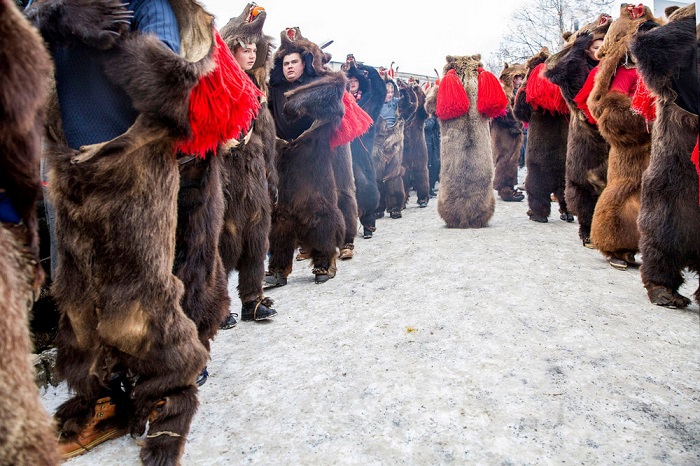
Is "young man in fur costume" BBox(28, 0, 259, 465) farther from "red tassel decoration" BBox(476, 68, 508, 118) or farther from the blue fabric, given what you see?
"red tassel decoration" BBox(476, 68, 508, 118)

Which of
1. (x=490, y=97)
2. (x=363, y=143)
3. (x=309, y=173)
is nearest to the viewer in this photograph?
(x=309, y=173)

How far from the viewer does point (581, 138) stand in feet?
19.4

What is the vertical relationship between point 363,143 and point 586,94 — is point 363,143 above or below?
below

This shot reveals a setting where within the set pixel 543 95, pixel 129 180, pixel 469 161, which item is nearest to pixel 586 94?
pixel 543 95

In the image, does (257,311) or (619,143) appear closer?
(257,311)

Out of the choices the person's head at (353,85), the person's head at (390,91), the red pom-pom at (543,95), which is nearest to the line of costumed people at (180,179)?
the red pom-pom at (543,95)

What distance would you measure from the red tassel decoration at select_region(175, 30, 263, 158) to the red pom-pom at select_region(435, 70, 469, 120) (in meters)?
5.19

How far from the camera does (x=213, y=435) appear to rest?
2596mm

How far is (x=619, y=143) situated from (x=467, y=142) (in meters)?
2.75

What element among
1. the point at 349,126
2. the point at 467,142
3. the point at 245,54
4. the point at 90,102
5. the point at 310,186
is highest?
the point at 245,54

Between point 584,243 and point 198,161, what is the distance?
4.80 m

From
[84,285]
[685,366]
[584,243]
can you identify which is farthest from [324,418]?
[584,243]

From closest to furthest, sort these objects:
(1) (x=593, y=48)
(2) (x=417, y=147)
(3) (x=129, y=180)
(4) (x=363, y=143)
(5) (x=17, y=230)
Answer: (5) (x=17, y=230) < (3) (x=129, y=180) < (1) (x=593, y=48) < (4) (x=363, y=143) < (2) (x=417, y=147)

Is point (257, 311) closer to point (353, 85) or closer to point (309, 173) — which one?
point (309, 173)
